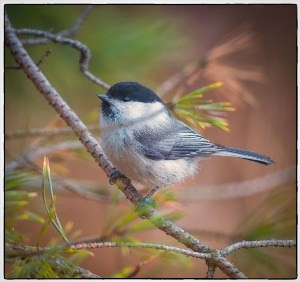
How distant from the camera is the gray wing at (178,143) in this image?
1263 millimetres

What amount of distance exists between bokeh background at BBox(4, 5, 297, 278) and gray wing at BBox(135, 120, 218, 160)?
0.04 m

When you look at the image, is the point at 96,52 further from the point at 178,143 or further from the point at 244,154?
the point at 244,154

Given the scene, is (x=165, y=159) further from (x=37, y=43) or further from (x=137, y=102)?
(x=37, y=43)

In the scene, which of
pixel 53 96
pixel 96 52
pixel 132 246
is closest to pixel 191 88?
pixel 96 52

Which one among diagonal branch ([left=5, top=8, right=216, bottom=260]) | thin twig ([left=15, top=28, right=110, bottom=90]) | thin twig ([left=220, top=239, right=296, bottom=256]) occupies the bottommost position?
thin twig ([left=220, top=239, right=296, bottom=256])

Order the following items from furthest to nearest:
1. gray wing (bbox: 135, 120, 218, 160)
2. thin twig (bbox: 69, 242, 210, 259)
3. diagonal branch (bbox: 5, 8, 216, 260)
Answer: gray wing (bbox: 135, 120, 218, 160) < diagonal branch (bbox: 5, 8, 216, 260) < thin twig (bbox: 69, 242, 210, 259)

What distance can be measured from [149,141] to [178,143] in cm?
9

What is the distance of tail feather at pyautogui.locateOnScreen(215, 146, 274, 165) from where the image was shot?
1.24 meters

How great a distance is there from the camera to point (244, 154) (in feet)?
4.06

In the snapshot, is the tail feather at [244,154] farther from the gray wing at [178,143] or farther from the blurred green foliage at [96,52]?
the blurred green foliage at [96,52]

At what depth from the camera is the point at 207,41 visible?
138 centimetres

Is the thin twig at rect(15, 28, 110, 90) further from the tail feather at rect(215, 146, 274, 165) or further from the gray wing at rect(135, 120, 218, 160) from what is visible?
the tail feather at rect(215, 146, 274, 165)

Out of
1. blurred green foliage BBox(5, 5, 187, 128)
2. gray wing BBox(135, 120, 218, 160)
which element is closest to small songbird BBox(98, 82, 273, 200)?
gray wing BBox(135, 120, 218, 160)

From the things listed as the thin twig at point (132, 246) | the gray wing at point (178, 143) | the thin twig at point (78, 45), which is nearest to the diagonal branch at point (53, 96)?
the thin twig at point (78, 45)
